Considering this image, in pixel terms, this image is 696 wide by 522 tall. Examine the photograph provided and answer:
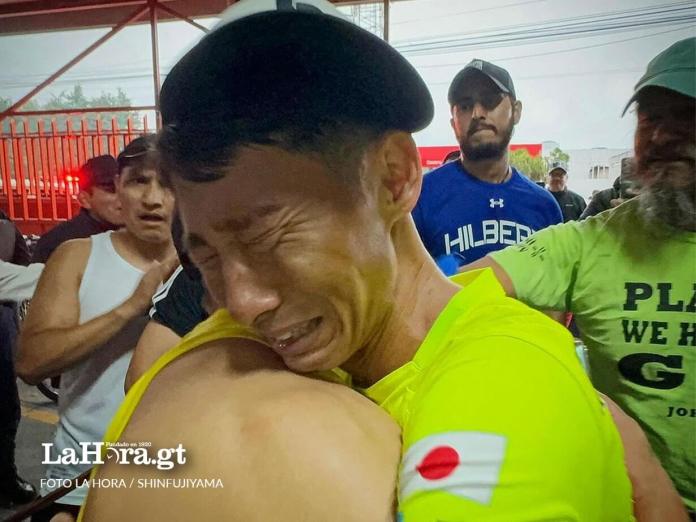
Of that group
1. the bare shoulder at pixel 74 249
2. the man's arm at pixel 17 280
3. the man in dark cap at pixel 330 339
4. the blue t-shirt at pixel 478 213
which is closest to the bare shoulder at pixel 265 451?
the man in dark cap at pixel 330 339

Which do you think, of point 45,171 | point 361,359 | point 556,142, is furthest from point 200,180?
point 45,171

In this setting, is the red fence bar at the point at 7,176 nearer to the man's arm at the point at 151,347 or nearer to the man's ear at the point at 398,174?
the man's arm at the point at 151,347

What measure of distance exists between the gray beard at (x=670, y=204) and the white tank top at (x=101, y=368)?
0.73 metres

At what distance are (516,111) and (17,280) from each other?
3.24 ft

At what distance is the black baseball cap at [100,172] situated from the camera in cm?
88

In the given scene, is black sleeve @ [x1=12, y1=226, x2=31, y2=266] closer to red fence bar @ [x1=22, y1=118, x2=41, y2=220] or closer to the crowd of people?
red fence bar @ [x1=22, y1=118, x2=41, y2=220]

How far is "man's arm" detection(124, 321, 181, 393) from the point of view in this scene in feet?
1.95

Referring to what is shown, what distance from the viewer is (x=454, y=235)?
3.14ft

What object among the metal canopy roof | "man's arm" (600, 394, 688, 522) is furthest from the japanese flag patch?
the metal canopy roof

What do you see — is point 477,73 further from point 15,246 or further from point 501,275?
point 15,246

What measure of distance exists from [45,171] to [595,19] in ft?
3.26

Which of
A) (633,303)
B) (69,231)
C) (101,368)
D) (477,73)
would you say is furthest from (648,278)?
(69,231)

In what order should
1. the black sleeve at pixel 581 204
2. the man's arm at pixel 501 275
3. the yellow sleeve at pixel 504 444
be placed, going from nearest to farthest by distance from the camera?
the yellow sleeve at pixel 504 444
the man's arm at pixel 501 275
the black sleeve at pixel 581 204

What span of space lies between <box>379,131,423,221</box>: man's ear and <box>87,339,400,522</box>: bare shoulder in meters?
0.15
